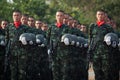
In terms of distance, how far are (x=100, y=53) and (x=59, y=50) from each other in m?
0.99

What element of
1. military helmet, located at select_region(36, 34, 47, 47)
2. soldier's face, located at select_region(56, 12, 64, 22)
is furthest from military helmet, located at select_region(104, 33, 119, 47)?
military helmet, located at select_region(36, 34, 47, 47)

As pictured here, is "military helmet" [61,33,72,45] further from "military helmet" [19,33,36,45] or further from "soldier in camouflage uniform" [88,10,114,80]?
"military helmet" [19,33,36,45]

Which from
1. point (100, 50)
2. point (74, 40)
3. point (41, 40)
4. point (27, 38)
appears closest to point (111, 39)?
point (100, 50)

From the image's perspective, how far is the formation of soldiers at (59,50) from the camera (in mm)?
9836

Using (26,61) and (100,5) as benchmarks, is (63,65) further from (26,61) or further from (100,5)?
(100,5)

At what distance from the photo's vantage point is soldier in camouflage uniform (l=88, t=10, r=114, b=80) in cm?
980

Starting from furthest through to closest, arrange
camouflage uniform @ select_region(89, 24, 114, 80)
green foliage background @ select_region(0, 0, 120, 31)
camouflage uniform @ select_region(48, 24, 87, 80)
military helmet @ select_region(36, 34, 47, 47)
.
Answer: green foliage background @ select_region(0, 0, 120, 31), military helmet @ select_region(36, 34, 47, 47), camouflage uniform @ select_region(48, 24, 87, 80), camouflage uniform @ select_region(89, 24, 114, 80)

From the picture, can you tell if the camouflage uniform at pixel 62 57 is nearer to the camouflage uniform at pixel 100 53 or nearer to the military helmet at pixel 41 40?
the military helmet at pixel 41 40

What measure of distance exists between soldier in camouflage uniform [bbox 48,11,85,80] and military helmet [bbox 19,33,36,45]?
1.93 ft

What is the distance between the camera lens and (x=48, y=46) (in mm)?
10391

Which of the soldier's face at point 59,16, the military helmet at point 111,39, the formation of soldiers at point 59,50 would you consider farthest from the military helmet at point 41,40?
the military helmet at point 111,39

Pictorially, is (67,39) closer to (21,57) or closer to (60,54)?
(60,54)

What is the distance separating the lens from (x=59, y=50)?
33.4 feet

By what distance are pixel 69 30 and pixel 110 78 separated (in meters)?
1.49
